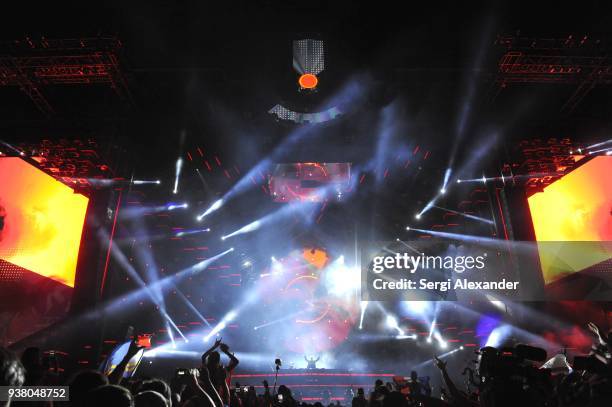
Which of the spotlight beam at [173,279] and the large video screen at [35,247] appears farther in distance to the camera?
the spotlight beam at [173,279]

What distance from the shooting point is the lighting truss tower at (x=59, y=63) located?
7.34 metres

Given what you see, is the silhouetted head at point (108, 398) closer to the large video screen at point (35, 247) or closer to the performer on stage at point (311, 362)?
the large video screen at point (35, 247)

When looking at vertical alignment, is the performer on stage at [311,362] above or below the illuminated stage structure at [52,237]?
below

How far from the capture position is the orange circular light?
8.31 meters

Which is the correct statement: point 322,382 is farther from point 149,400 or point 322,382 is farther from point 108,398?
point 108,398

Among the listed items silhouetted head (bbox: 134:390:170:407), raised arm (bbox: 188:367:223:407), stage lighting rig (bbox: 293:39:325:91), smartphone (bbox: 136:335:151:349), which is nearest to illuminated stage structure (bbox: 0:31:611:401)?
stage lighting rig (bbox: 293:39:325:91)

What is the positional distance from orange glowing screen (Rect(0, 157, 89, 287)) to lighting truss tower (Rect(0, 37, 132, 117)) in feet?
7.03

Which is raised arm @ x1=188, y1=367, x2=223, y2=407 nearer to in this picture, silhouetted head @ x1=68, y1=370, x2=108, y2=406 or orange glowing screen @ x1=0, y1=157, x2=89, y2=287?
silhouetted head @ x1=68, y1=370, x2=108, y2=406

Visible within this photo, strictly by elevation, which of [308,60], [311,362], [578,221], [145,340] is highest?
[308,60]

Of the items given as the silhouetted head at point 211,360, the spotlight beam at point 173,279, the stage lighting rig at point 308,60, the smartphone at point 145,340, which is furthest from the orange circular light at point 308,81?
the smartphone at point 145,340

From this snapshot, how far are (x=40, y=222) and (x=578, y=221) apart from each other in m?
14.0

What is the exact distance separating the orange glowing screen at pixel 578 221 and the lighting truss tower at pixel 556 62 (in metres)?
2.40

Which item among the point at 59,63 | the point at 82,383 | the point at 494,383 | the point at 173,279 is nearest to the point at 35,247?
the point at 59,63

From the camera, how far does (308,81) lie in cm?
841
